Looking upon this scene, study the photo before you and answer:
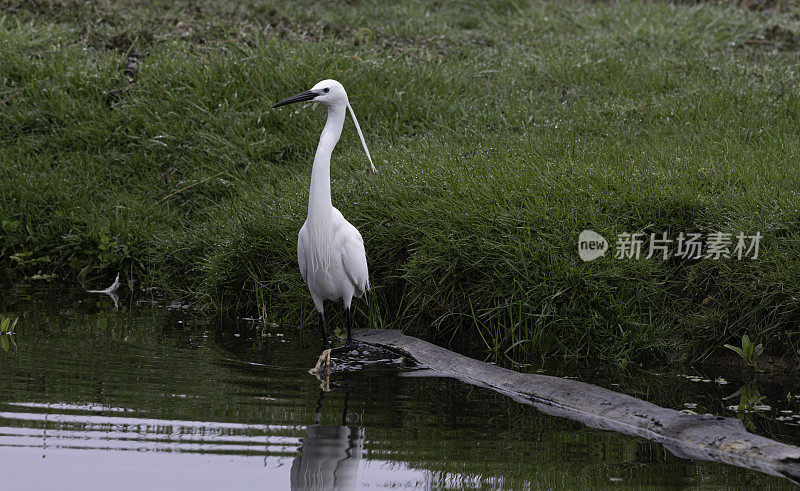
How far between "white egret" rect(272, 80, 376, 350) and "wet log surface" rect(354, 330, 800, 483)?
1.17 ft

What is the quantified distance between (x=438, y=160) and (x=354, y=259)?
1.78 m

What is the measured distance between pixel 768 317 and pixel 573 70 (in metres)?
4.21

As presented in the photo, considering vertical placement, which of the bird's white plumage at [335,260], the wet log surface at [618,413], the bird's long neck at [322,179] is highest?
the bird's long neck at [322,179]

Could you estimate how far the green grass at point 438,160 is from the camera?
538cm

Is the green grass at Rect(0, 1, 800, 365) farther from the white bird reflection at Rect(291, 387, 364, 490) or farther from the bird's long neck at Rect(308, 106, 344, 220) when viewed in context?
the white bird reflection at Rect(291, 387, 364, 490)

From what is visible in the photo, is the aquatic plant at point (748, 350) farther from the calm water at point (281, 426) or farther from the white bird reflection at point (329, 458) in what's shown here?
the white bird reflection at point (329, 458)

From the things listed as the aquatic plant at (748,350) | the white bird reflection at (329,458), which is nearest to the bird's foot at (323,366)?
the white bird reflection at (329,458)

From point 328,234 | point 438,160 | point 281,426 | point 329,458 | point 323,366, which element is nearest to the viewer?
point 329,458

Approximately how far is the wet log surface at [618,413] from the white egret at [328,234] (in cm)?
36

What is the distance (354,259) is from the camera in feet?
17.1

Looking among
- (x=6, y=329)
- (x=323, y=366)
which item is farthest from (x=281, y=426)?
(x=6, y=329)

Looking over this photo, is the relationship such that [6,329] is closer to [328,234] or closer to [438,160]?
[328,234]

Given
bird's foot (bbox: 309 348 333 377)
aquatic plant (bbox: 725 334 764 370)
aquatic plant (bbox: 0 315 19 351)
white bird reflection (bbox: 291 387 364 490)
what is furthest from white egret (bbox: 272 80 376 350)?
A: aquatic plant (bbox: 725 334 764 370)

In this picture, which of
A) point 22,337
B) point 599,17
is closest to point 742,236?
point 22,337
